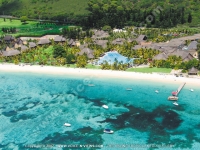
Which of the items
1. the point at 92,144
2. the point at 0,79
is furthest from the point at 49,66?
the point at 92,144

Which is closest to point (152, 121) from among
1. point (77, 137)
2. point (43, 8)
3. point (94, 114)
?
point (94, 114)

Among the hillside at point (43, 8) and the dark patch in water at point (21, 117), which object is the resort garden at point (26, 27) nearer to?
the hillside at point (43, 8)

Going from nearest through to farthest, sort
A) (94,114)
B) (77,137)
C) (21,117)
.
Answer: (77,137) < (21,117) < (94,114)

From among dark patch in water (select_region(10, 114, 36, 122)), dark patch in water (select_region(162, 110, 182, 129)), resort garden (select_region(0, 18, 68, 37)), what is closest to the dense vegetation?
resort garden (select_region(0, 18, 68, 37))

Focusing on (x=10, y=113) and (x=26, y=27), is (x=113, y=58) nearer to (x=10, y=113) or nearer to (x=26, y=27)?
(x=10, y=113)

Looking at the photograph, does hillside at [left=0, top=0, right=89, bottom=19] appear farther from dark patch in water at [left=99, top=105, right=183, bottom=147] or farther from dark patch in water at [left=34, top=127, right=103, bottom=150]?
dark patch in water at [left=34, top=127, right=103, bottom=150]

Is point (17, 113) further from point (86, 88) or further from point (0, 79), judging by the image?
point (0, 79)

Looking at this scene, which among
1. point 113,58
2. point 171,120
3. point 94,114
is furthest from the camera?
point 113,58
